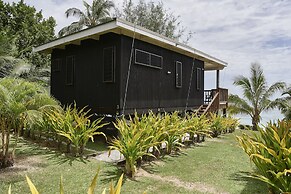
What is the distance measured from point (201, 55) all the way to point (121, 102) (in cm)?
644

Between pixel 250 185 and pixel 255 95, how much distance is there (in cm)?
1423

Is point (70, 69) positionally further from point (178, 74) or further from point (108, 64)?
point (178, 74)

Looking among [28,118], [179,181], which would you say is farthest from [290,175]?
[28,118]

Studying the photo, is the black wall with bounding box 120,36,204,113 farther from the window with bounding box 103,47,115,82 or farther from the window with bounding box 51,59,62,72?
the window with bounding box 51,59,62,72

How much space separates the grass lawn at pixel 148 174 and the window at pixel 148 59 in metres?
4.06

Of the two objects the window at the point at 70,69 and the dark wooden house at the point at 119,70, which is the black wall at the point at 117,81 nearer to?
the dark wooden house at the point at 119,70

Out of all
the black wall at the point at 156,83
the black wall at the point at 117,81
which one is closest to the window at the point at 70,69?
the black wall at the point at 117,81

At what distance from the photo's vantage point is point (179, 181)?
5547 mm

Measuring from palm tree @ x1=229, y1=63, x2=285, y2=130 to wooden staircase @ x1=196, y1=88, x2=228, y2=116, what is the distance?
1396 mm

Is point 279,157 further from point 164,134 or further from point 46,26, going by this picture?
point 46,26

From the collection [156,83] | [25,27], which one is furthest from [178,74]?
[25,27]

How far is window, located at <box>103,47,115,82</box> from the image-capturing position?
30.8ft

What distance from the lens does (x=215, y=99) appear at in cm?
1514

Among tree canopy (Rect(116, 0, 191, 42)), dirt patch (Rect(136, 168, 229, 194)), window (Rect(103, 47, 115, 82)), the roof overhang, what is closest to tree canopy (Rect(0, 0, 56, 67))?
the roof overhang
